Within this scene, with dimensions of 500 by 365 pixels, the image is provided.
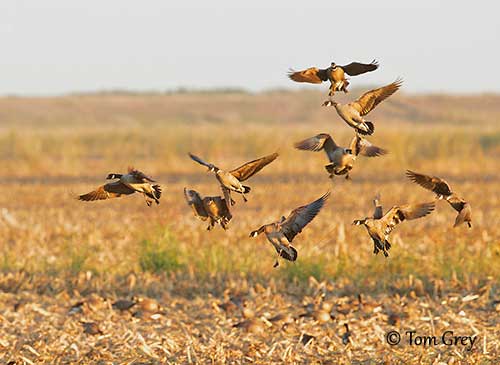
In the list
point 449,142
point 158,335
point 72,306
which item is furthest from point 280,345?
point 449,142

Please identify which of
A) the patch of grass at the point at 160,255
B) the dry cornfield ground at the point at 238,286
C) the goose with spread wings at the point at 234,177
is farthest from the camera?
the patch of grass at the point at 160,255

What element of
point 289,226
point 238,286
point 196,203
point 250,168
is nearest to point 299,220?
point 289,226

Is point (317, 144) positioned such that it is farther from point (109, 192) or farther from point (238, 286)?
point (238, 286)

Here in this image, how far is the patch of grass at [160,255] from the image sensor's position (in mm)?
9297

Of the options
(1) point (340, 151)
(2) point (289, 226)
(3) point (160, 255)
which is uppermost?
(1) point (340, 151)

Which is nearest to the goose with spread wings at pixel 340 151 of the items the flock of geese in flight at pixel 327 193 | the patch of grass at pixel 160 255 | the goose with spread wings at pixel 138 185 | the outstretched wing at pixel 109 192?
the flock of geese in flight at pixel 327 193

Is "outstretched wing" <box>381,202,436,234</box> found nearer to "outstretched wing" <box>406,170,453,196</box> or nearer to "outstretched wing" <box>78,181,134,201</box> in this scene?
"outstretched wing" <box>406,170,453,196</box>

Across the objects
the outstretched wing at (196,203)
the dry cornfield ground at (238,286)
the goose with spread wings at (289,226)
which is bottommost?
the dry cornfield ground at (238,286)

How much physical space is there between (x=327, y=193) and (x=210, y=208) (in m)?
0.51

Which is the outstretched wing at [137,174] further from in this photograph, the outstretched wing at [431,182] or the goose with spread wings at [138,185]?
the outstretched wing at [431,182]

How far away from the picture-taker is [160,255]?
9.29 meters

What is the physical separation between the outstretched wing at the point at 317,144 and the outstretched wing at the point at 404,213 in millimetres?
396

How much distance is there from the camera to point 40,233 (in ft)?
40.1

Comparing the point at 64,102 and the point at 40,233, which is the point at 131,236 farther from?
the point at 64,102
